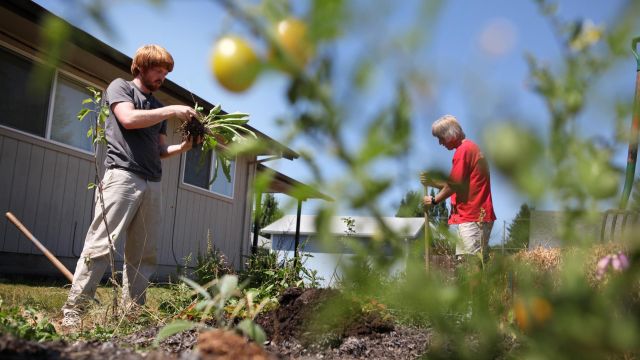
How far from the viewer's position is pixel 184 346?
6.57 ft

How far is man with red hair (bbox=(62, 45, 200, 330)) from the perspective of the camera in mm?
2928

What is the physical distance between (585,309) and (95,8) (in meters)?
0.70

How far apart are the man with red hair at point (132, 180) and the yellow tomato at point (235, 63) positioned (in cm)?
236

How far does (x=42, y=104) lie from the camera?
609 centimetres

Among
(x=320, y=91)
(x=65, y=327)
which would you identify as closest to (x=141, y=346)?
(x=65, y=327)

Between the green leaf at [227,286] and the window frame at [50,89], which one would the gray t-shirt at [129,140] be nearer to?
the green leaf at [227,286]

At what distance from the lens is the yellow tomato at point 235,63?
61cm

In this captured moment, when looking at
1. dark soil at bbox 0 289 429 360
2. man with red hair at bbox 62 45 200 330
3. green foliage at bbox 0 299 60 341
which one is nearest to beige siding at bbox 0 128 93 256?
man with red hair at bbox 62 45 200 330

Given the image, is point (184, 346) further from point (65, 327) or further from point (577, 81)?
point (577, 81)

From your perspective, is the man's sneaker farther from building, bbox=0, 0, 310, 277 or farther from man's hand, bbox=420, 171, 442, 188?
building, bbox=0, 0, 310, 277

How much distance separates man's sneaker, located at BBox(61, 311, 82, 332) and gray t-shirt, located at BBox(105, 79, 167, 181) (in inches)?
35.6

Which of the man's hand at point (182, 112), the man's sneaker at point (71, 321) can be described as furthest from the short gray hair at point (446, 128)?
the man's hand at point (182, 112)

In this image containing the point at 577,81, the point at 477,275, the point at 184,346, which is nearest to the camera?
the point at 577,81

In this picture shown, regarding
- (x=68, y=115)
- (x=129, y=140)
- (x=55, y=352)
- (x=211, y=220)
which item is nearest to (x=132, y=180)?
(x=129, y=140)
